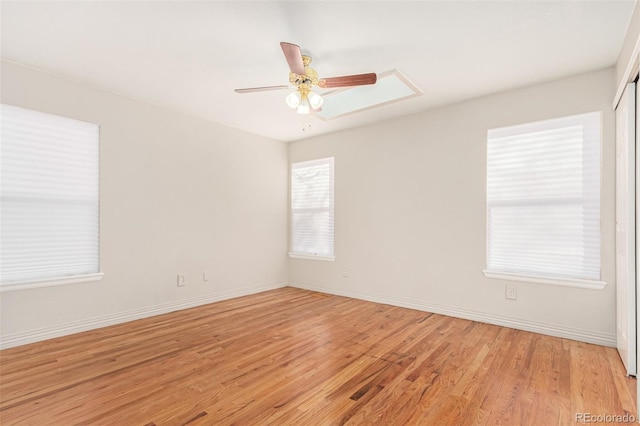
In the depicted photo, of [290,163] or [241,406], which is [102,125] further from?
[241,406]

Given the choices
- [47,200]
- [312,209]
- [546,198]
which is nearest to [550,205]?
[546,198]

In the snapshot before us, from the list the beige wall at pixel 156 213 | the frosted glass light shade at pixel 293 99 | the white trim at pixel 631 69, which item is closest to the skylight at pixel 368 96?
the frosted glass light shade at pixel 293 99

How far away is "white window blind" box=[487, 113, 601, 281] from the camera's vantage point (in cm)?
278

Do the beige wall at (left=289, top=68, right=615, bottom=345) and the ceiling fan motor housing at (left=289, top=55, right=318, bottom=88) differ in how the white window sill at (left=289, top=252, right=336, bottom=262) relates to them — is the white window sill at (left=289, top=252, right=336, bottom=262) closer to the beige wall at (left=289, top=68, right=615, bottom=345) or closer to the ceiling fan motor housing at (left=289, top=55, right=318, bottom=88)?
the beige wall at (left=289, top=68, right=615, bottom=345)

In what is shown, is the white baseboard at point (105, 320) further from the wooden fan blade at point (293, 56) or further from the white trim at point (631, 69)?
the white trim at point (631, 69)

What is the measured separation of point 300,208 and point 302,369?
3.18 meters

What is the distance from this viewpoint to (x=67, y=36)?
7.58 feet

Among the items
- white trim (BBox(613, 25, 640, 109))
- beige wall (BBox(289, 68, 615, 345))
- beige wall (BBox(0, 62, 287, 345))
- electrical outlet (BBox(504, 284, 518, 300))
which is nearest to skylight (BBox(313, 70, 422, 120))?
beige wall (BBox(289, 68, 615, 345))

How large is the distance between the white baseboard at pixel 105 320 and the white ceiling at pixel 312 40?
243 centimetres

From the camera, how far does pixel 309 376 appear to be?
219 centimetres

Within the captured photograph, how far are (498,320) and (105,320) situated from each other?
4161 mm

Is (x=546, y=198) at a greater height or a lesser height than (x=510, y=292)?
greater

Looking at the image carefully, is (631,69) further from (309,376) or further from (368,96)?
(309,376)

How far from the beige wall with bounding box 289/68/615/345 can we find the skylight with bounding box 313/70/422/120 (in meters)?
0.56
